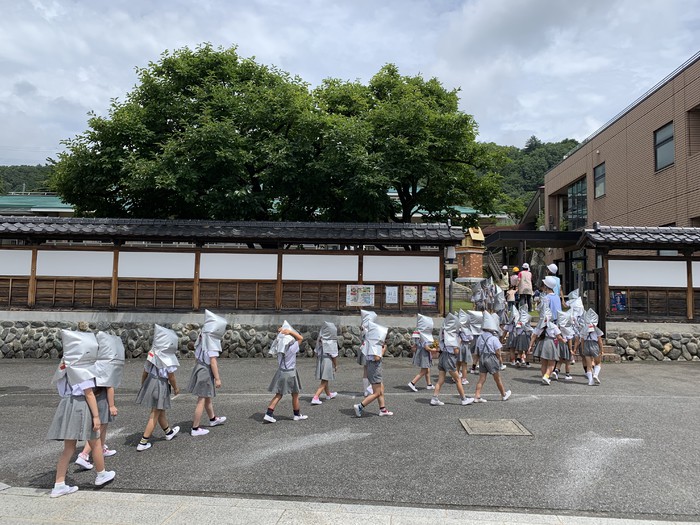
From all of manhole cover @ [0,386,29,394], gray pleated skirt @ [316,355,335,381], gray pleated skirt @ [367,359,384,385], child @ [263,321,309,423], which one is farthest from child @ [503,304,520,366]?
manhole cover @ [0,386,29,394]

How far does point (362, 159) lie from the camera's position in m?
15.8

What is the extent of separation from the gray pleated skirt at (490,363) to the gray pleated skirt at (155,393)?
5403 mm

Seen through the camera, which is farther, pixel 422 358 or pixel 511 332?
pixel 511 332

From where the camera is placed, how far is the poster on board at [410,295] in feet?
49.4

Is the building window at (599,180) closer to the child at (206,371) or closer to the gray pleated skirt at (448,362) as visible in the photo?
the gray pleated skirt at (448,362)

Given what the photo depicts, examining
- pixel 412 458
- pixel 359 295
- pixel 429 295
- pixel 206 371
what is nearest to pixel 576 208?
pixel 429 295

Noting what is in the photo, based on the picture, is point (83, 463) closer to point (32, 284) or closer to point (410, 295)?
point (410, 295)

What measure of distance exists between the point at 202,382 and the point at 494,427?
4408mm

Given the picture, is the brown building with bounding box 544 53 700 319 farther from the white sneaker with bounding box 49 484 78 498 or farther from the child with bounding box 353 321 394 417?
the white sneaker with bounding box 49 484 78 498

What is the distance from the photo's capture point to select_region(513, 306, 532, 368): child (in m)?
12.4

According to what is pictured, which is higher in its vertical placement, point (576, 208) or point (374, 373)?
point (576, 208)

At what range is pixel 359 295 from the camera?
1501 cm

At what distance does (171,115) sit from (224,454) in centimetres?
1466

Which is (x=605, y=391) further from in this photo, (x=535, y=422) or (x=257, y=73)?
(x=257, y=73)
